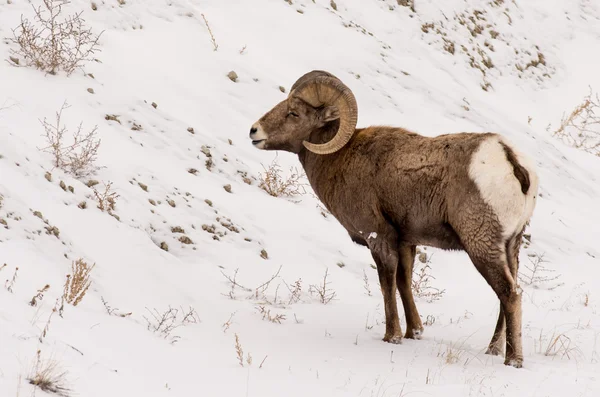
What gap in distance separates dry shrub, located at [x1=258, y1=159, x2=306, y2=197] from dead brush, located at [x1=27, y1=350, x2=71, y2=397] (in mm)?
6651

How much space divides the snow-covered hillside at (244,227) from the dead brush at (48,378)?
50 mm

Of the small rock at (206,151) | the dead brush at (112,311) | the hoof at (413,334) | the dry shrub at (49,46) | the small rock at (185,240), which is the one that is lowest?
the small rock at (185,240)

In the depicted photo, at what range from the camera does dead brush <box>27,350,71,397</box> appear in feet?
14.5

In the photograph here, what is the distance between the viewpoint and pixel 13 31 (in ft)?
34.9

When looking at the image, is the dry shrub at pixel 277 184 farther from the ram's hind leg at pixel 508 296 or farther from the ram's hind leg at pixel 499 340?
the ram's hind leg at pixel 508 296

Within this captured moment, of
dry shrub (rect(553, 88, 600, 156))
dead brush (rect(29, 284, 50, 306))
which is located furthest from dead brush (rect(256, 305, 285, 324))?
dry shrub (rect(553, 88, 600, 156))

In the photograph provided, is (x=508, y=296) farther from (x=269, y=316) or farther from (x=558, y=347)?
(x=269, y=316)

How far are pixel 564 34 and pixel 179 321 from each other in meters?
17.2

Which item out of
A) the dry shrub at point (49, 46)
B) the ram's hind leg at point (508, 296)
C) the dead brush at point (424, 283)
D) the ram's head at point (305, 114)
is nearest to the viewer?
the ram's hind leg at point (508, 296)

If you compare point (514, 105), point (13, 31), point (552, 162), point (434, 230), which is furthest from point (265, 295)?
point (514, 105)

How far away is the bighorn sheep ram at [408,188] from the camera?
6852 mm

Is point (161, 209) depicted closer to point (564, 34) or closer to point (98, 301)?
point (98, 301)

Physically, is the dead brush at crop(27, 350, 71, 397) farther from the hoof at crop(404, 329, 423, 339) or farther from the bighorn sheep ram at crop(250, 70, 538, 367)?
the hoof at crop(404, 329, 423, 339)

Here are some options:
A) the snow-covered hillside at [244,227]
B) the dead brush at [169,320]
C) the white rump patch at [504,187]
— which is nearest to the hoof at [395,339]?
the snow-covered hillside at [244,227]
